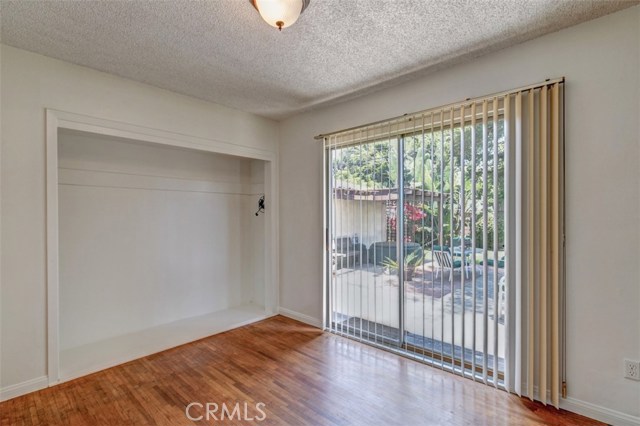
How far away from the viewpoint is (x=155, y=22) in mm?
2014

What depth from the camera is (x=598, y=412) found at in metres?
1.96

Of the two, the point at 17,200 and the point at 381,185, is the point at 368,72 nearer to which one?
the point at 381,185

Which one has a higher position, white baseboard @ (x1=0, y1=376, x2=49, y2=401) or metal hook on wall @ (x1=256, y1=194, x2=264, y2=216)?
metal hook on wall @ (x1=256, y1=194, x2=264, y2=216)

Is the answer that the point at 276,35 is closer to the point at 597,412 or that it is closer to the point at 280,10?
the point at 280,10

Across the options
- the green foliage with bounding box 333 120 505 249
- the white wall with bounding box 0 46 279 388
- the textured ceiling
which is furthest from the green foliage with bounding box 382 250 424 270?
the white wall with bounding box 0 46 279 388

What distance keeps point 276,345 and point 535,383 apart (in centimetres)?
222

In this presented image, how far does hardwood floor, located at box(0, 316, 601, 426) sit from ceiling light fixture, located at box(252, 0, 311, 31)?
2460 mm

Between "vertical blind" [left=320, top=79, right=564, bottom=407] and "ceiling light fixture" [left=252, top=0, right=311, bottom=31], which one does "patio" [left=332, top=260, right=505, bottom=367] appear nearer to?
"vertical blind" [left=320, top=79, right=564, bottom=407]

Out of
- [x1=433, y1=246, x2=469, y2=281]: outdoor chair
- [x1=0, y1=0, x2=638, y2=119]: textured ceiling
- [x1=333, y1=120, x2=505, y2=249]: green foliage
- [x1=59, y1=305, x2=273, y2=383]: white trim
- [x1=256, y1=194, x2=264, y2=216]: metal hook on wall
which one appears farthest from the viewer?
[x1=256, y1=194, x2=264, y2=216]: metal hook on wall

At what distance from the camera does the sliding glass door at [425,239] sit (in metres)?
2.36

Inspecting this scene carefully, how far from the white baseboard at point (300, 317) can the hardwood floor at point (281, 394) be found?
2.07ft

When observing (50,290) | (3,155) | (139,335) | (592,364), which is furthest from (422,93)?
(139,335)

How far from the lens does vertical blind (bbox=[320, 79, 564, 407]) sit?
2.12m

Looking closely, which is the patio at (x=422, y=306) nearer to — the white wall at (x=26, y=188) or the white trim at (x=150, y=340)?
the white trim at (x=150, y=340)
